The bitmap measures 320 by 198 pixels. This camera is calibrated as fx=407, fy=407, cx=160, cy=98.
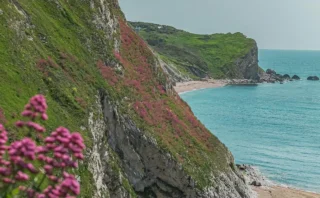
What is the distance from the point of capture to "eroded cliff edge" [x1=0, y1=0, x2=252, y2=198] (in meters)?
33.2

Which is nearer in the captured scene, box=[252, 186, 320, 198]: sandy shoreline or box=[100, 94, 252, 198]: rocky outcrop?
box=[100, 94, 252, 198]: rocky outcrop

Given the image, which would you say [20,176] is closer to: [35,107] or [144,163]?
[35,107]

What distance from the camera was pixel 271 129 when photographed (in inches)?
4700

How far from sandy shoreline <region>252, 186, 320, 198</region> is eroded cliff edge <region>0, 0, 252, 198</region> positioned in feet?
40.7

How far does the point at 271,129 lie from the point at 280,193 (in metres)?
53.5

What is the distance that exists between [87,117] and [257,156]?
6247 centimetres

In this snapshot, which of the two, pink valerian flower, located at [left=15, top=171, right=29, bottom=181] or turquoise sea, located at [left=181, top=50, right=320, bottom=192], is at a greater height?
pink valerian flower, located at [left=15, top=171, right=29, bottom=181]

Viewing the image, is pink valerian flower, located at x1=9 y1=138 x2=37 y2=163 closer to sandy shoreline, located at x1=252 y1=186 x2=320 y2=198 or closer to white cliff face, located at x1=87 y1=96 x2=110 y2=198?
white cliff face, located at x1=87 y1=96 x2=110 y2=198

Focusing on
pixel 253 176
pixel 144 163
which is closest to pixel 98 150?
pixel 144 163

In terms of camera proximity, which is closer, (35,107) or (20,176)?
(20,176)

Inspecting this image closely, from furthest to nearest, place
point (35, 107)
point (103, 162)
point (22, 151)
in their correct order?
point (103, 162), point (35, 107), point (22, 151)

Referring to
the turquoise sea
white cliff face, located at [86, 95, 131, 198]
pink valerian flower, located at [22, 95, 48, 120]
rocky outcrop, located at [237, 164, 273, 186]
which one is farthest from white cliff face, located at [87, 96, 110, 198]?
the turquoise sea

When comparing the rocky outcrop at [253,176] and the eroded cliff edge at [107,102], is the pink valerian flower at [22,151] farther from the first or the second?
the rocky outcrop at [253,176]

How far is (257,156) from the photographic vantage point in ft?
297
